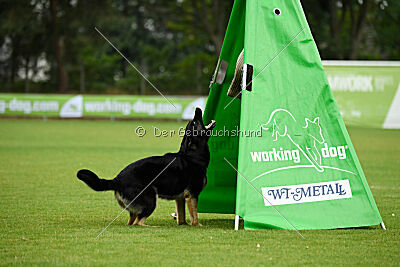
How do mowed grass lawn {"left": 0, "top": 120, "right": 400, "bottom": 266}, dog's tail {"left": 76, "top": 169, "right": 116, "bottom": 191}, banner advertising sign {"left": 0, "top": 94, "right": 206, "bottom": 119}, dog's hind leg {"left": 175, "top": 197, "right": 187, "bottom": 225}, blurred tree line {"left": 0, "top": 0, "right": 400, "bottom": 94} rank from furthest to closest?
blurred tree line {"left": 0, "top": 0, "right": 400, "bottom": 94}, banner advertising sign {"left": 0, "top": 94, "right": 206, "bottom": 119}, dog's hind leg {"left": 175, "top": 197, "right": 187, "bottom": 225}, dog's tail {"left": 76, "top": 169, "right": 116, "bottom": 191}, mowed grass lawn {"left": 0, "top": 120, "right": 400, "bottom": 266}

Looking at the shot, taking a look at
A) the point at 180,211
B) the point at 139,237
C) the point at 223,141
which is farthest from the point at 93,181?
the point at 223,141

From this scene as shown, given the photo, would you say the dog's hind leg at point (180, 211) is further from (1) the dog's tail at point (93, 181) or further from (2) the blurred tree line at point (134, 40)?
(2) the blurred tree line at point (134, 40)

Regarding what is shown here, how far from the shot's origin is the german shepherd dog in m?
7.06

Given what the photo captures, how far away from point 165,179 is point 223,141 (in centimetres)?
139

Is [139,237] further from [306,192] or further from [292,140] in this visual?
[292,140]

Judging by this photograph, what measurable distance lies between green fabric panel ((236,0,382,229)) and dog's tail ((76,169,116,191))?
59.2 inches

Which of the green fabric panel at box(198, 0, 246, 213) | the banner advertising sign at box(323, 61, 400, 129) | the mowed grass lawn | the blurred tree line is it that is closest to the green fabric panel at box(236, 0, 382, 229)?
the mowed grass lawn

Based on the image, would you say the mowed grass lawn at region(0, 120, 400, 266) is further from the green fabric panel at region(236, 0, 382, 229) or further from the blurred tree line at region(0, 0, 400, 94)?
the blurred tree line at region(0, 0, 400, 94)

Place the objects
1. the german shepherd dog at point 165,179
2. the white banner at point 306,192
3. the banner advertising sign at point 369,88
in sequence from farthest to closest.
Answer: the banner advertising sign at point 369,88
the german shepherd dog at point 165,179
the white banner at point 306,192

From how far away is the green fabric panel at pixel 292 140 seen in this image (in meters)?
6.94

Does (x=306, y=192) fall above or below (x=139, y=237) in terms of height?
above

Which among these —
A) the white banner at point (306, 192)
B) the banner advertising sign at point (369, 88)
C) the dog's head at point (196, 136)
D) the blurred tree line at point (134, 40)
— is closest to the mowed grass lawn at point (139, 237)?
the white banner at point (306, 192)

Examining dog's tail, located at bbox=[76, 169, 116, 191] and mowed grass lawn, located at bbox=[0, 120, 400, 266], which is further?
dog's tail, located at bbox=[76, 169, 116, 191]

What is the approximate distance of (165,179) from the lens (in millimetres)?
7230
